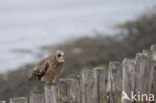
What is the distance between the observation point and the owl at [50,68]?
3615 millimetres

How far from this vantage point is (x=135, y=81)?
150 inches

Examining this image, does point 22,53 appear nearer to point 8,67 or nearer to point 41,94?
point 8,67

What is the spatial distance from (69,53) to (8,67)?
148cm

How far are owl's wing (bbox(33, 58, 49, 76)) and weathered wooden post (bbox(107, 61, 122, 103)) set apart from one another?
63 cm

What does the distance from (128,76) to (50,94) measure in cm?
80

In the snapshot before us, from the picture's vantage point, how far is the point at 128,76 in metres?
3.79

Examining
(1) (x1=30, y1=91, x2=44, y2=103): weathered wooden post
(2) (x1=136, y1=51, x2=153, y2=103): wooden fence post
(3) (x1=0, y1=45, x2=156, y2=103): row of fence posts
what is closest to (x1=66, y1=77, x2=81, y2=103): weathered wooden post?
(3) (x1=0, y1=45, x2=156, y2=103): row of fence posts

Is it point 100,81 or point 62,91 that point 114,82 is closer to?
point 100,81

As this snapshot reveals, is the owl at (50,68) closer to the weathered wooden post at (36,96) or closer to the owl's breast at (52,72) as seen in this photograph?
the owl's breast at (52,72)

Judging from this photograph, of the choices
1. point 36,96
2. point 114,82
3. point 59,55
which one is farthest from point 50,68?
point 114,82

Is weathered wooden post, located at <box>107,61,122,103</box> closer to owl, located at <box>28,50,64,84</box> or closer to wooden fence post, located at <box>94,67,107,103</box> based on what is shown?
wooden fence post, located at <box>94,67,107,103</box>

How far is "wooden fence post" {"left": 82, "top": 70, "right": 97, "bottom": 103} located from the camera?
3646 millimetres

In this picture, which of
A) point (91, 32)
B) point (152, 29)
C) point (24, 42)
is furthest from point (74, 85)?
point (24, 42)

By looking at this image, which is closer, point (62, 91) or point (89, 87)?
point (62, 91)
